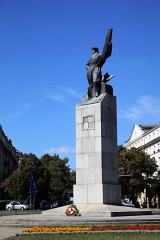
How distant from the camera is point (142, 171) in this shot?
7069cm

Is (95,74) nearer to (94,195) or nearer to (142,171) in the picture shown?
(94,195)

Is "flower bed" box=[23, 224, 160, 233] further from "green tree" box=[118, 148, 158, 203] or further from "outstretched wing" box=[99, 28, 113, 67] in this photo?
"green tree" box=[118, 148, 158, 203]

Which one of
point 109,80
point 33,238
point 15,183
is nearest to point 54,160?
point 15,183

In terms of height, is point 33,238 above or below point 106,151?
below

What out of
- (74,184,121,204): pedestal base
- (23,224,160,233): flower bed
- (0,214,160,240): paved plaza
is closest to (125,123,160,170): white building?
(74,184,121,204): pedestal base

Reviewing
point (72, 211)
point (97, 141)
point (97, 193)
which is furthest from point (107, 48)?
point (72, 211)

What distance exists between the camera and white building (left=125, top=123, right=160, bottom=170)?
85.0m

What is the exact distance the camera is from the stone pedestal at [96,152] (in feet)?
78.0

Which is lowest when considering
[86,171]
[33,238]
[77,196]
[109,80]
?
[33,238]

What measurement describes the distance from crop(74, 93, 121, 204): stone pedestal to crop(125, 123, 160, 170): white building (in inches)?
2342

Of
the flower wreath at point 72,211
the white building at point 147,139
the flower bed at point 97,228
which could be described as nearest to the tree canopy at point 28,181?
the white building at point 147,139

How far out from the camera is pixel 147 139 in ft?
303

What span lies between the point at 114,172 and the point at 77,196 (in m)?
2.77

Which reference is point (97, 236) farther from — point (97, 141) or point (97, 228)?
point (97, 141)
